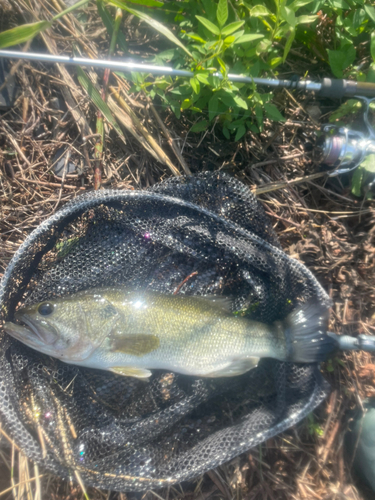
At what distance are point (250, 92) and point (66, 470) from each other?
2783 mm

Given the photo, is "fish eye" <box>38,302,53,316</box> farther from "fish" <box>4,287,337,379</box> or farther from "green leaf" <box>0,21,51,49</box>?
"green leaf" <box>0,21,51,49</box>

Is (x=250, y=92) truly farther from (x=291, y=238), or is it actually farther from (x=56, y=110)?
(x=56, y=110)

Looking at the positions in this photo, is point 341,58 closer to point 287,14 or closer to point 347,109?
point 347,109

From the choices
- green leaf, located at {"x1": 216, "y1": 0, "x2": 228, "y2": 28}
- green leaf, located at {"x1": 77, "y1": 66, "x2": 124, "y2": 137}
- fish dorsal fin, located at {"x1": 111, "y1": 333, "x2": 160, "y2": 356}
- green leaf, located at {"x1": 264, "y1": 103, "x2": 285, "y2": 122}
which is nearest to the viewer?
green leaf, located at {"x1": 216, "y1": 0, "x2": 228, "y2": 28}

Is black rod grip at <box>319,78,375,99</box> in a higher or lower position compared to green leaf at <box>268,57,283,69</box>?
lower

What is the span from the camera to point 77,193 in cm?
262

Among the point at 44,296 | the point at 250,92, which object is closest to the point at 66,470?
the point at 44,296

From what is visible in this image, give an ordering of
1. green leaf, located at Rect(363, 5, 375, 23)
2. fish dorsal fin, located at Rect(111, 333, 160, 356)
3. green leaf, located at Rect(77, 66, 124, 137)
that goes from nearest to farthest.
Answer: green leaf, located at Rect(363, 5, 375, 23) → fish dorsal fin, located at Rect(111, 333, 160, 356) → green leaf, located at Rect(77, 66, 124, 137)

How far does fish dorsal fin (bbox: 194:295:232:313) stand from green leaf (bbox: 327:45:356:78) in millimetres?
1892

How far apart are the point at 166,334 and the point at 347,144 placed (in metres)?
1.89

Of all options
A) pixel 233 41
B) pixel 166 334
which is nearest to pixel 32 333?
pixel 166 334

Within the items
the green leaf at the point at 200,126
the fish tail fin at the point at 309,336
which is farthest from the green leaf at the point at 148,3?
the fish tail fin at the point at 309,336

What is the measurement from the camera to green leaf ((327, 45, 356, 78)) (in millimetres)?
→ 2351

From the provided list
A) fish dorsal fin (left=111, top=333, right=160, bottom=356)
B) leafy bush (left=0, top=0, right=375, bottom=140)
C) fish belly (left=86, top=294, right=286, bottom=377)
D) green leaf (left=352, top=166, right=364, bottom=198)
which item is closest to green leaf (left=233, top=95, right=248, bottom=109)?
leafy bush (left=0, top=0, right=375, bottom=140)
